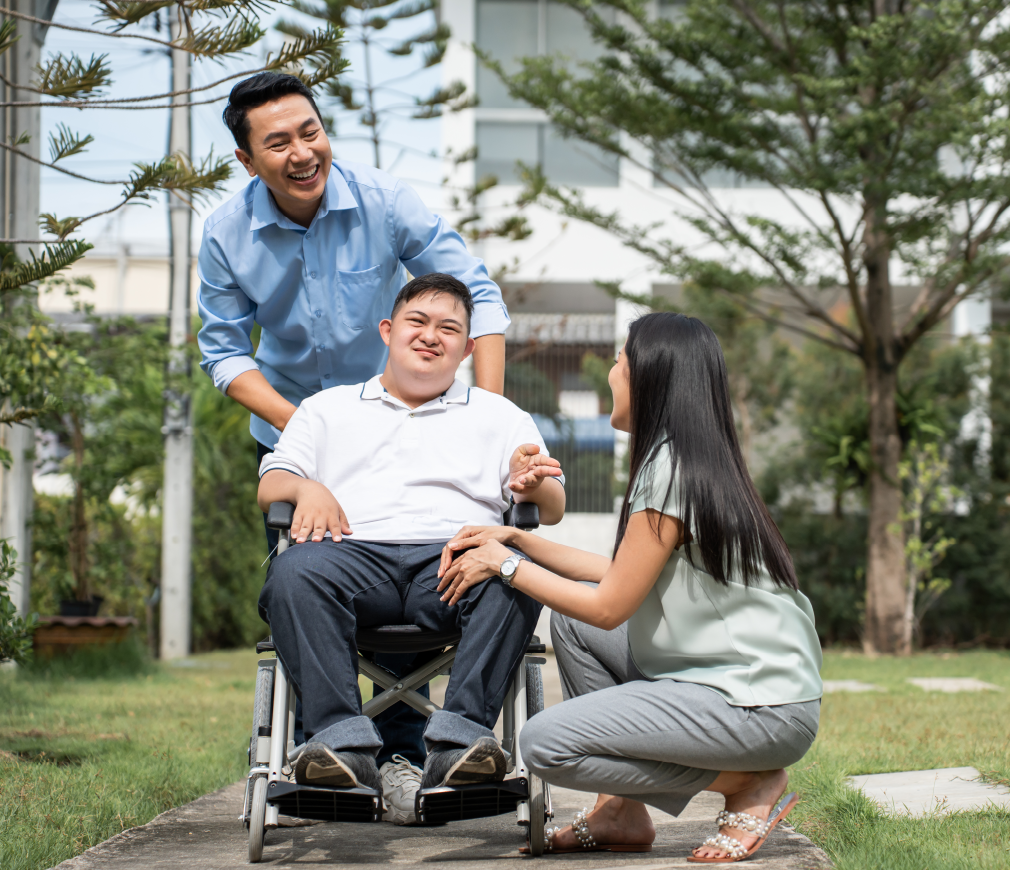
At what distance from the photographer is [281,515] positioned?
214 centimetres

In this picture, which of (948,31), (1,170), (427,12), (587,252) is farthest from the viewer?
(587,252)

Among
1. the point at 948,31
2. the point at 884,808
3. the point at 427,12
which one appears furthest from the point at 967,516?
the point at 884,808

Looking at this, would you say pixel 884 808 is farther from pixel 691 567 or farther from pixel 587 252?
pixel 587 252

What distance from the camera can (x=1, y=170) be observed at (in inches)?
202

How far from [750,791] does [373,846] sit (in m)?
0.84

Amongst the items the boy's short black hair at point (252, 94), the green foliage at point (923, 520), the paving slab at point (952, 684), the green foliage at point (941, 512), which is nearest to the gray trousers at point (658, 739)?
the boy's short black hair at point (252, 94)

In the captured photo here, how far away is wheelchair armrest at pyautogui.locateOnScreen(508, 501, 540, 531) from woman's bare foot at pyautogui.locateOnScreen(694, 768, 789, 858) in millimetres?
628

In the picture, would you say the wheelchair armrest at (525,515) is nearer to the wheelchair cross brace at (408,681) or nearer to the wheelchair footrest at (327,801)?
the wheelchair cross brace at (408,681)

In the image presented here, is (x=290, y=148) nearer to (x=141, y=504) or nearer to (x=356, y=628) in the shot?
(x=356, y=628)

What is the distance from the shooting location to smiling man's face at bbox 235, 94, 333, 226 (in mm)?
2502

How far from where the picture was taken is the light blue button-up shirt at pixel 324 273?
2.63 meters

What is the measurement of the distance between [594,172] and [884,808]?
12.4 metres

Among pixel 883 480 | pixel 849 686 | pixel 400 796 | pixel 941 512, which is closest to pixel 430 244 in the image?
pixel 400 796

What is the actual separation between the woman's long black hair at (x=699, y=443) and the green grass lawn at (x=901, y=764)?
22.1 inches
